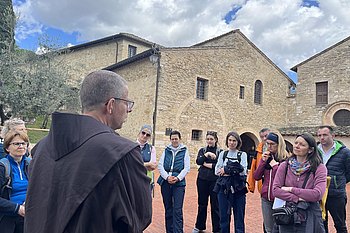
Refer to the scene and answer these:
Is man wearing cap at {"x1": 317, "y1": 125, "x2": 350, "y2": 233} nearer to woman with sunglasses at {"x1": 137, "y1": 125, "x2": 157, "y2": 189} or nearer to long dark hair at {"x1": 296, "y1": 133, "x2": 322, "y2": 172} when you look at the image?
long dark hair at {"x1": 296, "y1": 133, "x2": 322, "y2": 172}

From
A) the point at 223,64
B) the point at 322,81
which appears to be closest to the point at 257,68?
the point at 223,64

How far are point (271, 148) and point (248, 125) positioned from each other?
1737 centimetres

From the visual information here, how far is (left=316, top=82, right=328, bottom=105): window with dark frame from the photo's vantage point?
75.9 feet

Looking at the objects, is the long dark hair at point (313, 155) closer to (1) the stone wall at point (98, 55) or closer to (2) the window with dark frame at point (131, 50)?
(1) the stone wall at point (98, 55)

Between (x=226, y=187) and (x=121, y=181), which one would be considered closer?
(x=121, y=181)

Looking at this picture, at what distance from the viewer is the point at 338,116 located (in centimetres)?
2241

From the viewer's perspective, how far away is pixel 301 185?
3512 mm

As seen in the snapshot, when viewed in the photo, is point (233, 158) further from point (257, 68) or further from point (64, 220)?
point (257, 68)

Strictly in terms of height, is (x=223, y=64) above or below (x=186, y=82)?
above

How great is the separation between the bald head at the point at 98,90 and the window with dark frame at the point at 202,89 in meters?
17.4

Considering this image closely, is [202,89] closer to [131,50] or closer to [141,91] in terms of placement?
[141,91]

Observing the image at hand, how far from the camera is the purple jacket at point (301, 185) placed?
3.37 m

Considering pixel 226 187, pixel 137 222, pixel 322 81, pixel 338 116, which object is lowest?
pixel 226 187

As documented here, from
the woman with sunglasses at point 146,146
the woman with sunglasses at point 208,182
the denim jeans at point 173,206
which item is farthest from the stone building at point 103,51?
the denim jeans at point 173,206
